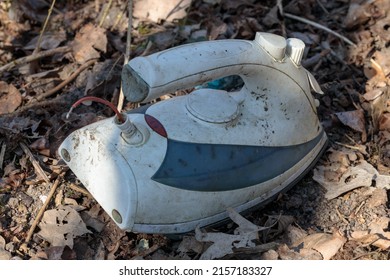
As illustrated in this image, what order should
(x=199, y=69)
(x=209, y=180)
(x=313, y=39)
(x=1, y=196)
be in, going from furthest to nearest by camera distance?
(x=313, y=39)
(x=1, y=196)
(x=209, y=180)
(x=199, y=69)

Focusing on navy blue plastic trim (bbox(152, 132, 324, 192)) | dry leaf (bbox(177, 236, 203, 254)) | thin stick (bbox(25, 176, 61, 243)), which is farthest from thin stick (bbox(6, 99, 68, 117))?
dry leaf (bbox(177, 236, 203, 254))

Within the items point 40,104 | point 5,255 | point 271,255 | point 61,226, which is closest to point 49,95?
point 40,104

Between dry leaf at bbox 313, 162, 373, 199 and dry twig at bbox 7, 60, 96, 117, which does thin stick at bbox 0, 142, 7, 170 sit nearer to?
dry twig at bbox 7, 60, 96, 117

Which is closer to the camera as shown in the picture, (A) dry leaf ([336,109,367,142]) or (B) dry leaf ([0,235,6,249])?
(B) dry leaf ([0,235,6,249])

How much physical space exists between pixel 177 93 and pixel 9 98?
31.0 inches

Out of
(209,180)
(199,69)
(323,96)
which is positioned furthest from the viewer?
(323,96)

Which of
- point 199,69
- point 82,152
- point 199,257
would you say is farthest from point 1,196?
point 199,69

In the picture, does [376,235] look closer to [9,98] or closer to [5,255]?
[5,255]

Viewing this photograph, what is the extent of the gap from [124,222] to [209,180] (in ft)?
1.10

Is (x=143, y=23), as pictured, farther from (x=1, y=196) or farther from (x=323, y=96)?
(x=1, y=196)

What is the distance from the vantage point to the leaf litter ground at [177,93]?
7.62 feet

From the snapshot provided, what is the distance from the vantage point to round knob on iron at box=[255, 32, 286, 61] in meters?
2.27

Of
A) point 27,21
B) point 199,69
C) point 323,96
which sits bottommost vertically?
point 323,96

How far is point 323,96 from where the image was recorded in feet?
9.86
